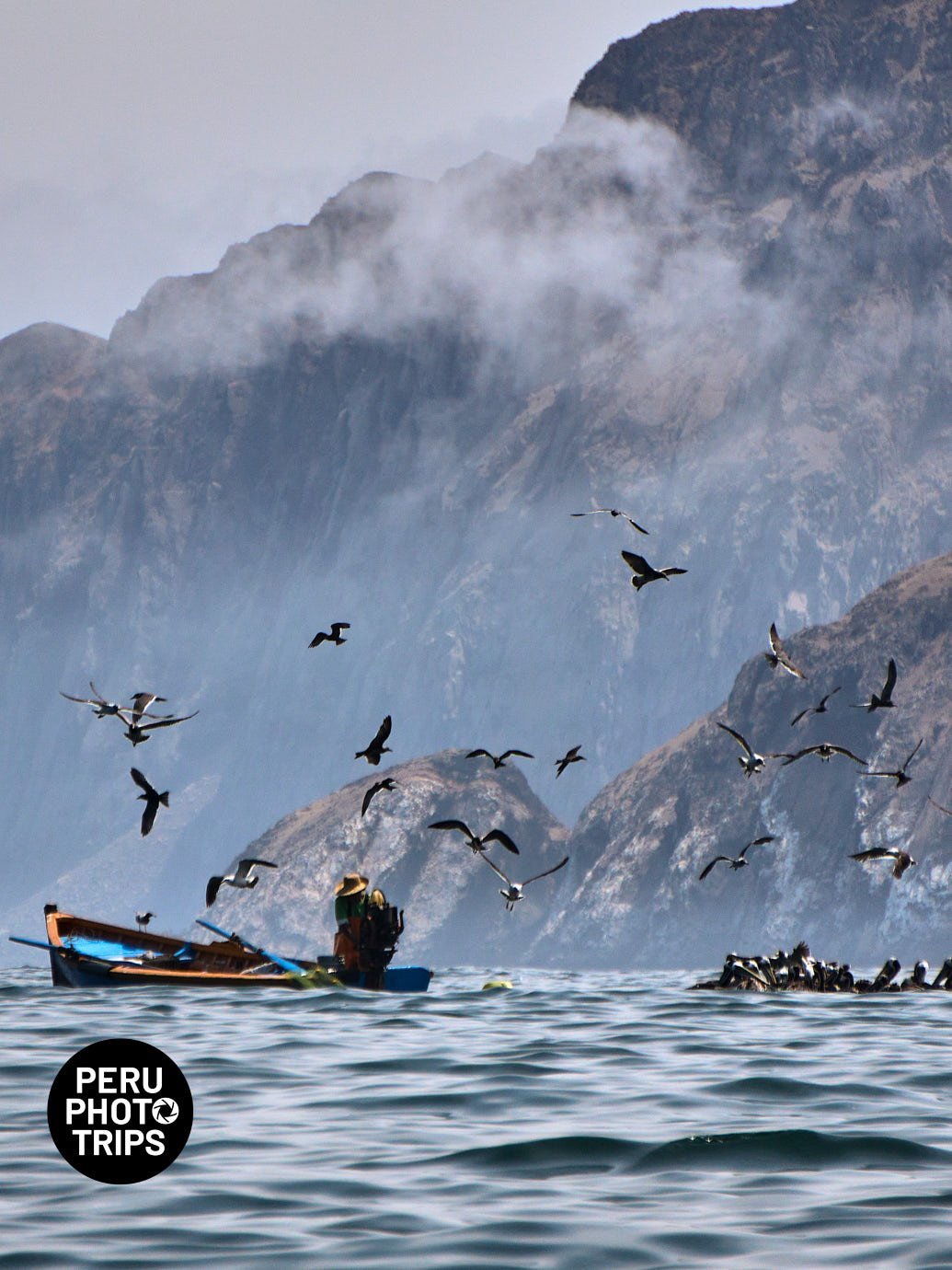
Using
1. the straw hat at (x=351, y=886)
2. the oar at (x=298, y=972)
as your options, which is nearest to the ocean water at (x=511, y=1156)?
the oar at (x=298, y=972)

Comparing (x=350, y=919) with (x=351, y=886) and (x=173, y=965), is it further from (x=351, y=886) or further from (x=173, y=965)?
(x=173, y=965)

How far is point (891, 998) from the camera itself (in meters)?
49.2

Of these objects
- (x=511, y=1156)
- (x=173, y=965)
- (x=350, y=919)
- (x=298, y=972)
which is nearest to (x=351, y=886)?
(x=350, y=919)

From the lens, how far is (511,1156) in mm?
16891

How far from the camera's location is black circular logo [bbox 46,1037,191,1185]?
44.4 feet

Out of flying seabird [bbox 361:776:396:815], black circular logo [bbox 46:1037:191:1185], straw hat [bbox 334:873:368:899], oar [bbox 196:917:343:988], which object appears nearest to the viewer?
black circular logo [bbox 46:1037:191:1185]

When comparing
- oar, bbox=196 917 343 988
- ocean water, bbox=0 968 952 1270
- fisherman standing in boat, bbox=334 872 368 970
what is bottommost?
ocean water, bbox=0 968 952 1270

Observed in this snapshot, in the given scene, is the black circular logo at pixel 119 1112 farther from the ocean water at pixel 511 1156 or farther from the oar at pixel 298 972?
the oar at pixel 298 972

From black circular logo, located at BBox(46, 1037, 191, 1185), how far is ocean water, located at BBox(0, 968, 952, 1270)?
0.29m

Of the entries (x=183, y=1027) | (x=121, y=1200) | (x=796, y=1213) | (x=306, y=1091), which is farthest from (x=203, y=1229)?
(x=183, y=1027)

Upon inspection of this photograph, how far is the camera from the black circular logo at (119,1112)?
13.5 meters

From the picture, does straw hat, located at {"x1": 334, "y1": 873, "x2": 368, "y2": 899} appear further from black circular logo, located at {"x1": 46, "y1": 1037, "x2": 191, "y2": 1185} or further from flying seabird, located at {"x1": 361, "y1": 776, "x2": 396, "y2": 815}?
black circular logo, located at {"x1": 46, "y1": 1037, "x2": 191, "y2": 1185}

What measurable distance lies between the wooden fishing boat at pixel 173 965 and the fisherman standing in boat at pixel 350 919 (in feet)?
1.52

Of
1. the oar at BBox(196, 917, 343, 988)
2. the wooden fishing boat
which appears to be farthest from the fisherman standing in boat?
the oar at BBox(196, 917, 343, 988)
